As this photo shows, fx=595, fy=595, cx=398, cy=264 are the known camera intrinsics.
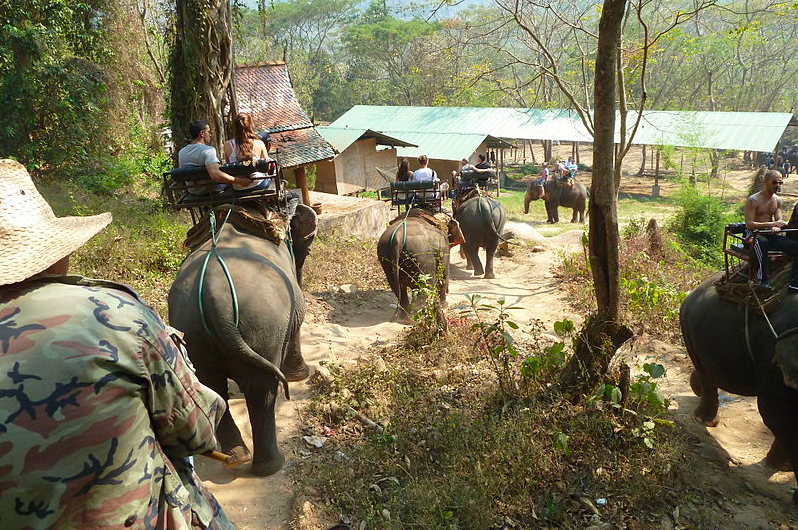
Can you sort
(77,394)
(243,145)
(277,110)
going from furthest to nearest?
(277,110), (243,145), (77,394)

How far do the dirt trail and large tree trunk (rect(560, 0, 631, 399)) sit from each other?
0.83 ft

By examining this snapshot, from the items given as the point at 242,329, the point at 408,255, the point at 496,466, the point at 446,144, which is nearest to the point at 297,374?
the point at 242,329

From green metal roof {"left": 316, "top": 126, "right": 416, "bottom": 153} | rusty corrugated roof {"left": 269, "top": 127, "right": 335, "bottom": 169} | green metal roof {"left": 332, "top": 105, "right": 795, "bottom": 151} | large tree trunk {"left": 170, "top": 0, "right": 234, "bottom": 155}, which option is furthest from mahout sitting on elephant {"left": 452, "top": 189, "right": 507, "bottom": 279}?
green metal roof {"left": 332, "top": 105, "right": 795, "bottom": 151}

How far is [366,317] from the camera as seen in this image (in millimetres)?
8320

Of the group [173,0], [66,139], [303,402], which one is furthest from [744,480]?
[66,139]

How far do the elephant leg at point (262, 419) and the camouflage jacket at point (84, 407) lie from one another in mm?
2276

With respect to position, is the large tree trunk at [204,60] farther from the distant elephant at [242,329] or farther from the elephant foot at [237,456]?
the elephant foot at [237,456]

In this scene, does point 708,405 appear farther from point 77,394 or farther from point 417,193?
point 77,394

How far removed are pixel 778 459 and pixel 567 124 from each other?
24.9 m

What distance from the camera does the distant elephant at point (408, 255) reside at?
7.72 m

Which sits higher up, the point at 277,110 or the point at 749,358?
the point at 277,110

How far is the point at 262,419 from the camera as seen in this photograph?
4301 mm

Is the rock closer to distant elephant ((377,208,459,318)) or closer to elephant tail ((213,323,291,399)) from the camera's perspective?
distant elephant ((377,208,459,318))

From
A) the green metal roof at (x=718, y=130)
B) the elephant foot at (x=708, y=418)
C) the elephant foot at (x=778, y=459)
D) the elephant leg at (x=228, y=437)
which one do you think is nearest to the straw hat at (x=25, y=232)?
the elephant leg at (x=228, y=437)
